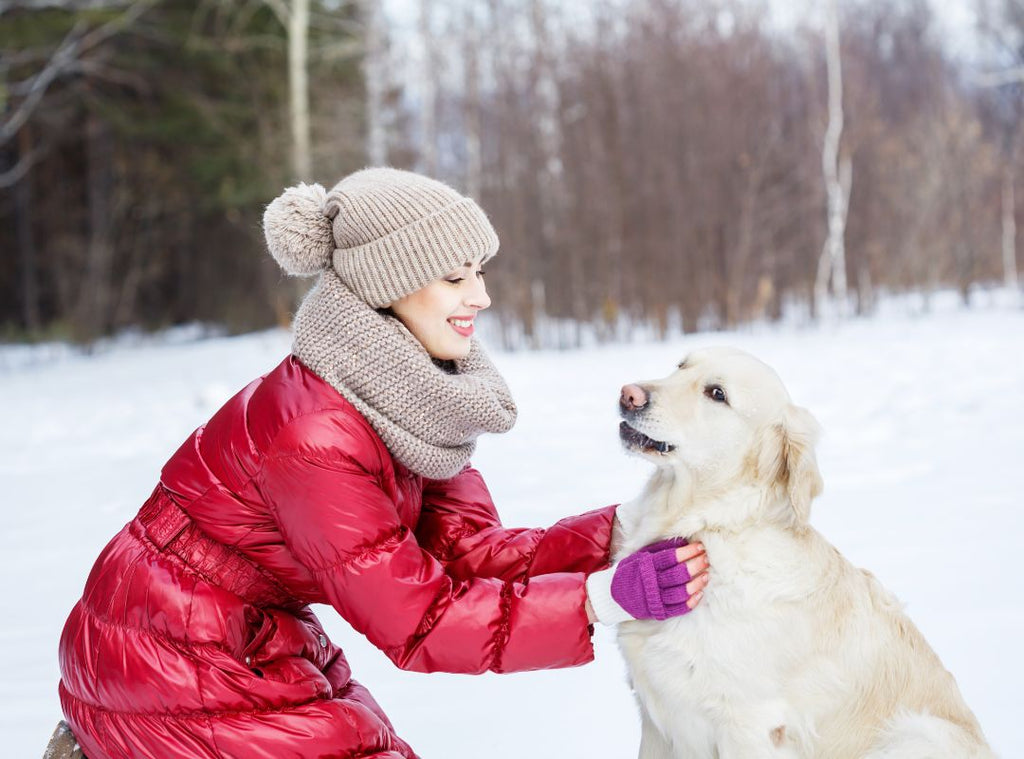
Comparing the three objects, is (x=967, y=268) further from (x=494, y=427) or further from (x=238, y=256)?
(x=494, y=427)

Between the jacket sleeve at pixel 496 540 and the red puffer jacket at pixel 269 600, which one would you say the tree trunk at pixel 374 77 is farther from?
the red puffer jacket at pixel 269 600

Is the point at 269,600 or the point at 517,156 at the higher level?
the point at 517,156

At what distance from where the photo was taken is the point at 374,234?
1785mm

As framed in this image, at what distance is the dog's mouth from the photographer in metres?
1.99

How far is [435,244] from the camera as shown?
1810 mm

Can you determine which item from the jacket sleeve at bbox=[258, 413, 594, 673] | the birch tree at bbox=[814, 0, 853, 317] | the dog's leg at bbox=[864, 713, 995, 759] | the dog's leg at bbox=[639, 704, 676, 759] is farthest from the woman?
the birch tree at bbox=[814, 0, 853, 317]

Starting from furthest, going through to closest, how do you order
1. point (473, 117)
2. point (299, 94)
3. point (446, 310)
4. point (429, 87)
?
point (429, 87) < point (299, 94) < point (473, 117) < point (446, 310)

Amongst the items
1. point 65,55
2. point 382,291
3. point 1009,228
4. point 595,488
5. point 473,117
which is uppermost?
point 65,55

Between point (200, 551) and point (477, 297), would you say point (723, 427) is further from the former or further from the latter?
point (200, 551)

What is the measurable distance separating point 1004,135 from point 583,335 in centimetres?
1142

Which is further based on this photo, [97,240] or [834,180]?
[97,240]

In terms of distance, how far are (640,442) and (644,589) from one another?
39cm

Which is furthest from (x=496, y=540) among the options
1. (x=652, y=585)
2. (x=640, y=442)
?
(x=652, y=585)

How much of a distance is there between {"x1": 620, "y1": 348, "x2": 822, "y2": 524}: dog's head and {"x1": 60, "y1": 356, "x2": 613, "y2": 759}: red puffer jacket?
385 millimetres
